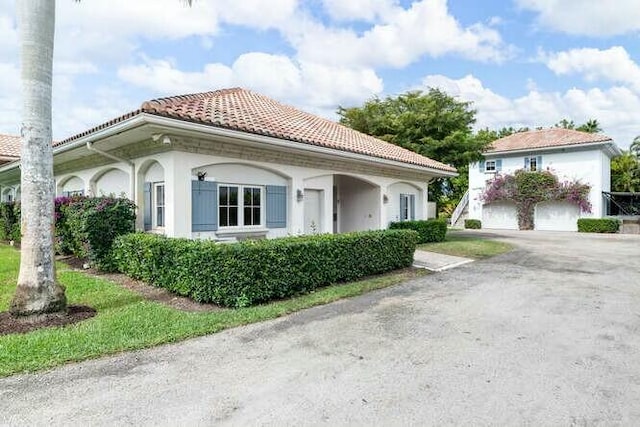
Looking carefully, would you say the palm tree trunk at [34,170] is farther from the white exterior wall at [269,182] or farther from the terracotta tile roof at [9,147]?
the terracotta tile roof at [9,147]

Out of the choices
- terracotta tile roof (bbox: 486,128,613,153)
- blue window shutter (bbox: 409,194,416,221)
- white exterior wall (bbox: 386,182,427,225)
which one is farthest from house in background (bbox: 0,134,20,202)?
Result: terracotta tile roof (bbox: 486,128,613,153)

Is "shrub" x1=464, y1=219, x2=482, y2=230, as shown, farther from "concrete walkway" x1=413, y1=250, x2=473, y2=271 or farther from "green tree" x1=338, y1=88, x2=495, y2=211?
"concrete walkway" x1=413, y1=250, x2=473, y2=271

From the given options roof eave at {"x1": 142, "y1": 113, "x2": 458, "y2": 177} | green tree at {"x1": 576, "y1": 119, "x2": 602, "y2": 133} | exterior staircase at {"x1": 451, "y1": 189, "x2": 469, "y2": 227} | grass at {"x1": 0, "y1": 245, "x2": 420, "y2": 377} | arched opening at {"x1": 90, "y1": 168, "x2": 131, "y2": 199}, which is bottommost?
grass at {"x1": 0, "y1": 245, "x2": 420, "y2": 377}

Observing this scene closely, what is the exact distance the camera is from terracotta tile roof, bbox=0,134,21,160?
21888 mm

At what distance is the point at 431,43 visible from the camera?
1631 centimetres

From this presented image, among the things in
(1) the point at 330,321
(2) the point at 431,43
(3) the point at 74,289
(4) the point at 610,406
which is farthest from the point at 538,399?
(2) the point at 431,43

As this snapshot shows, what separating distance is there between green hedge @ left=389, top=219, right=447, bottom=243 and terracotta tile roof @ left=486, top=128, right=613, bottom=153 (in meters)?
11.0

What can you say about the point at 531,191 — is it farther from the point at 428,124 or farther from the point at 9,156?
the point at 9,156

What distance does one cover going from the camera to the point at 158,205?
9.70 meters

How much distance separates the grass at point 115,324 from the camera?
4.28 metres

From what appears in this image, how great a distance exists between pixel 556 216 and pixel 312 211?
2110 centimetres

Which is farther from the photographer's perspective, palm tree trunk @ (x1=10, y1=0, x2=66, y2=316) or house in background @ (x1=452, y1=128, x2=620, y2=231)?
house in background @ (x1=452, y1=128, x2=620, y2=231)

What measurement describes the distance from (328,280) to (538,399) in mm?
4875

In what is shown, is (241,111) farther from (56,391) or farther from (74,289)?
(56,391)
